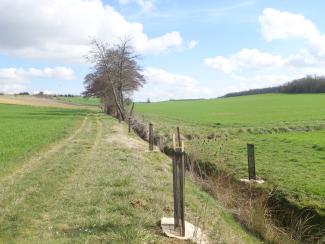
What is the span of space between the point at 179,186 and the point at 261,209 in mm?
4833

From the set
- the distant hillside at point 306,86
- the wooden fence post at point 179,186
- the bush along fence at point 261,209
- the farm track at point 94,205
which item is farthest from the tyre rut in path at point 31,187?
the distant hillside at point 306,86

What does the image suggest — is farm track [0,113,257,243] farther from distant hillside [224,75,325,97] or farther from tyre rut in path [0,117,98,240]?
distant hillside [224,75,325,97]

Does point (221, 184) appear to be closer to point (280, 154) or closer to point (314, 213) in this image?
point (314, 213)

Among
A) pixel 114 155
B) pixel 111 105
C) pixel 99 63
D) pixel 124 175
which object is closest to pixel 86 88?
pixel 111 105

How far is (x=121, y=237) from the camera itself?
8609mm

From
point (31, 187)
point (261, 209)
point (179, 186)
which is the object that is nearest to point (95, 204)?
point (179, 186)

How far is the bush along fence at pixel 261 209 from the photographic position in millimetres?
11883

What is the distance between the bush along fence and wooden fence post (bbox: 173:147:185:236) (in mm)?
40

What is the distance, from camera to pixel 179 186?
912 centimetres

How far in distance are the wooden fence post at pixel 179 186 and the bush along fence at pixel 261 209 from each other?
4cm

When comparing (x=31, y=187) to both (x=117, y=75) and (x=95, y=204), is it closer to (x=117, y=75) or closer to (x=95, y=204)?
(x=95, y=204)

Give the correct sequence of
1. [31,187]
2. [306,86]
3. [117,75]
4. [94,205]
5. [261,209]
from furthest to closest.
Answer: [306,86], [117,75], [31,187], [261,209], [94,205]

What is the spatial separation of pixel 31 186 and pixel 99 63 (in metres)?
56.0

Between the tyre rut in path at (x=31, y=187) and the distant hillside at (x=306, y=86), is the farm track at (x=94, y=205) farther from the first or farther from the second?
the distant hillside at (x=306, y=86)
